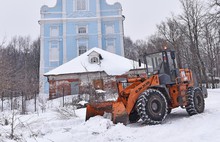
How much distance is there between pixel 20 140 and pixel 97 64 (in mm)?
23340

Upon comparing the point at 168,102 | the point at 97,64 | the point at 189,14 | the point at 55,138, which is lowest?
the point at 55,138

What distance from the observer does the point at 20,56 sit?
67.7 m

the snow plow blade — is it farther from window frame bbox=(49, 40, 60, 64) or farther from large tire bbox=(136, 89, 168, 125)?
window frame bbox=(49, 40, 60, 64)

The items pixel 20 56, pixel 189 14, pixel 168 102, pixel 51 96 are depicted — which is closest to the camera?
pixel 168 102

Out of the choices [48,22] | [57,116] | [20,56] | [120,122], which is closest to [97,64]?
[48,22]

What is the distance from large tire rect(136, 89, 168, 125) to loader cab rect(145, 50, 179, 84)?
0.91 metres

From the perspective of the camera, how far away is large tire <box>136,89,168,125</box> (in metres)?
7.80

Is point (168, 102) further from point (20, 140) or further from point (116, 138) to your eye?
point (20, 140)

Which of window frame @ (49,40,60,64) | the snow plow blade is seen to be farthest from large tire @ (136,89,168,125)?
window frame @ (49,40,60,64)

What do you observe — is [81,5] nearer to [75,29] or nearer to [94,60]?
[75,29]

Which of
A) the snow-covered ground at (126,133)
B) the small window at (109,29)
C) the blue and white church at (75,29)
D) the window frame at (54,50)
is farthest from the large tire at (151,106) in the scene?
the small window at (109,29)

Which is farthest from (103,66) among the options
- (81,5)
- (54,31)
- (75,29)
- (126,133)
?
(126,133)

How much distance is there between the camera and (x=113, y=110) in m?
8.18

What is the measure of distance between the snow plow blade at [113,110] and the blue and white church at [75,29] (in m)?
30.4
